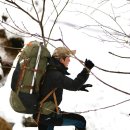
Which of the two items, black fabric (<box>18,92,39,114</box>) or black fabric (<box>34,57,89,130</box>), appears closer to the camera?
black fabric (<box>34,57,89,130</box>)

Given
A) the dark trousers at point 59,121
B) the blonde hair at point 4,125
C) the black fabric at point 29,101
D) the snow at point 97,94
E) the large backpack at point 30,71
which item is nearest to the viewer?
the large backpack at point 30,71

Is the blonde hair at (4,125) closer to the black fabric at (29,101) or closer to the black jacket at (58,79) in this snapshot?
the black fabric at (29,101)

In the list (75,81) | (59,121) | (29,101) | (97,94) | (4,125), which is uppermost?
(75,81)

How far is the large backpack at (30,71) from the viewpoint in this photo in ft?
13.2

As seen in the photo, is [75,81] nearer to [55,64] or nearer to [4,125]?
[55,64]

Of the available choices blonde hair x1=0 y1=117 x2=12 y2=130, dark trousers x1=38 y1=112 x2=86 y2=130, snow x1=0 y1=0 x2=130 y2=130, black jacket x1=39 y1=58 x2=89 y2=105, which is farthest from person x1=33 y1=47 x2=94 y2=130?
blonde hair x1=0 y1=117 x2=12 y2=130

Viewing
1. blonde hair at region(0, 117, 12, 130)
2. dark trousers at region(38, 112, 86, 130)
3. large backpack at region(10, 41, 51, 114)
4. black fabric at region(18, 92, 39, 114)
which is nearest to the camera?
large backpack at region(10, 41, 51, 114)

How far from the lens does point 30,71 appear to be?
403 centimetres

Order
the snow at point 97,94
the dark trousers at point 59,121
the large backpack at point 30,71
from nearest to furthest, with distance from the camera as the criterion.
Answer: the large backpack at point 30,71, the dark trousers at point 59,121, the snow at point 97,94

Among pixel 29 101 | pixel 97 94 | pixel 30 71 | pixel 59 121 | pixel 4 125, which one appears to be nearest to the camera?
pixel 30 71

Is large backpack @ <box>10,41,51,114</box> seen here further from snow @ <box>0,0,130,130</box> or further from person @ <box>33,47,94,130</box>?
snow @ <box>0,0,130,130</box>

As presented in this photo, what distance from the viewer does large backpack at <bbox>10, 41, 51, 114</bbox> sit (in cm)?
402

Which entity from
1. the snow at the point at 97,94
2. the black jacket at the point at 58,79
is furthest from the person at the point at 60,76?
the snow at the point at 97,94

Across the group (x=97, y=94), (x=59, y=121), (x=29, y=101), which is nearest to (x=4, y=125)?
(x=59, y=121)
